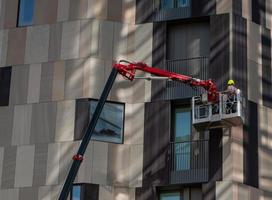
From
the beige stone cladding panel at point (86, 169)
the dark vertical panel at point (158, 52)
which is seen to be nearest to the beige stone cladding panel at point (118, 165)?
the beige stone cladding panel at point (86, 169)

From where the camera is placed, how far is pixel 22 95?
2019 inches

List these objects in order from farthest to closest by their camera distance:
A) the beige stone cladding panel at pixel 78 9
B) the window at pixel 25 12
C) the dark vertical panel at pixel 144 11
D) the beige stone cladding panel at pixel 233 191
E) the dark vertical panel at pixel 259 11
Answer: the window at pixel 25 12 → the dark vertical panel at pixel 144 11 → the beige stone cladding panel at pixel 78 9 → the dark vertical panel at pixel 259 11 → the beige stone cladding panel at pixel 233 191

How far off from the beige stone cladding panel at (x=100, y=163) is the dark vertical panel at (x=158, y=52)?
427 cm

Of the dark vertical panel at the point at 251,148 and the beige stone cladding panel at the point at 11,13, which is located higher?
the beige stone cladding panel at the point at 11,13

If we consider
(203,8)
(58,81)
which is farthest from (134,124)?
(203,8)

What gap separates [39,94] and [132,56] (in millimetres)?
5864

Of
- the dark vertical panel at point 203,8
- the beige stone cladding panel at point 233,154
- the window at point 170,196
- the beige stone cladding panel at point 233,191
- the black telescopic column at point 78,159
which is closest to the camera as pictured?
the black telescopic column at point 78,159

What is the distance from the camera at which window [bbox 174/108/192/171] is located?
1912 inches

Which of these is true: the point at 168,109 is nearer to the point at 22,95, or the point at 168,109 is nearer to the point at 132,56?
the point at 132,56

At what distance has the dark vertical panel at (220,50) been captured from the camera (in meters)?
49.1

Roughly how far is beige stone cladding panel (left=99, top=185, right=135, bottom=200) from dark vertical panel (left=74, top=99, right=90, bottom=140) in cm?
325

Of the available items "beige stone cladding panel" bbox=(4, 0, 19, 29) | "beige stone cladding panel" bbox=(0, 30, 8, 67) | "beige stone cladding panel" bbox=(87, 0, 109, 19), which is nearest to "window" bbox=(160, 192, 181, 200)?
"beige stone cladding panel" bbox=(87, 0, 109, 19)

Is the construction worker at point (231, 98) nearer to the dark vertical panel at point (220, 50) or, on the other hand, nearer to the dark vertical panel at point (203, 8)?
the dark vertical panel at point (220, 50)

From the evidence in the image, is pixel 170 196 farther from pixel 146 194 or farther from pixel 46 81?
pixel 46 81
